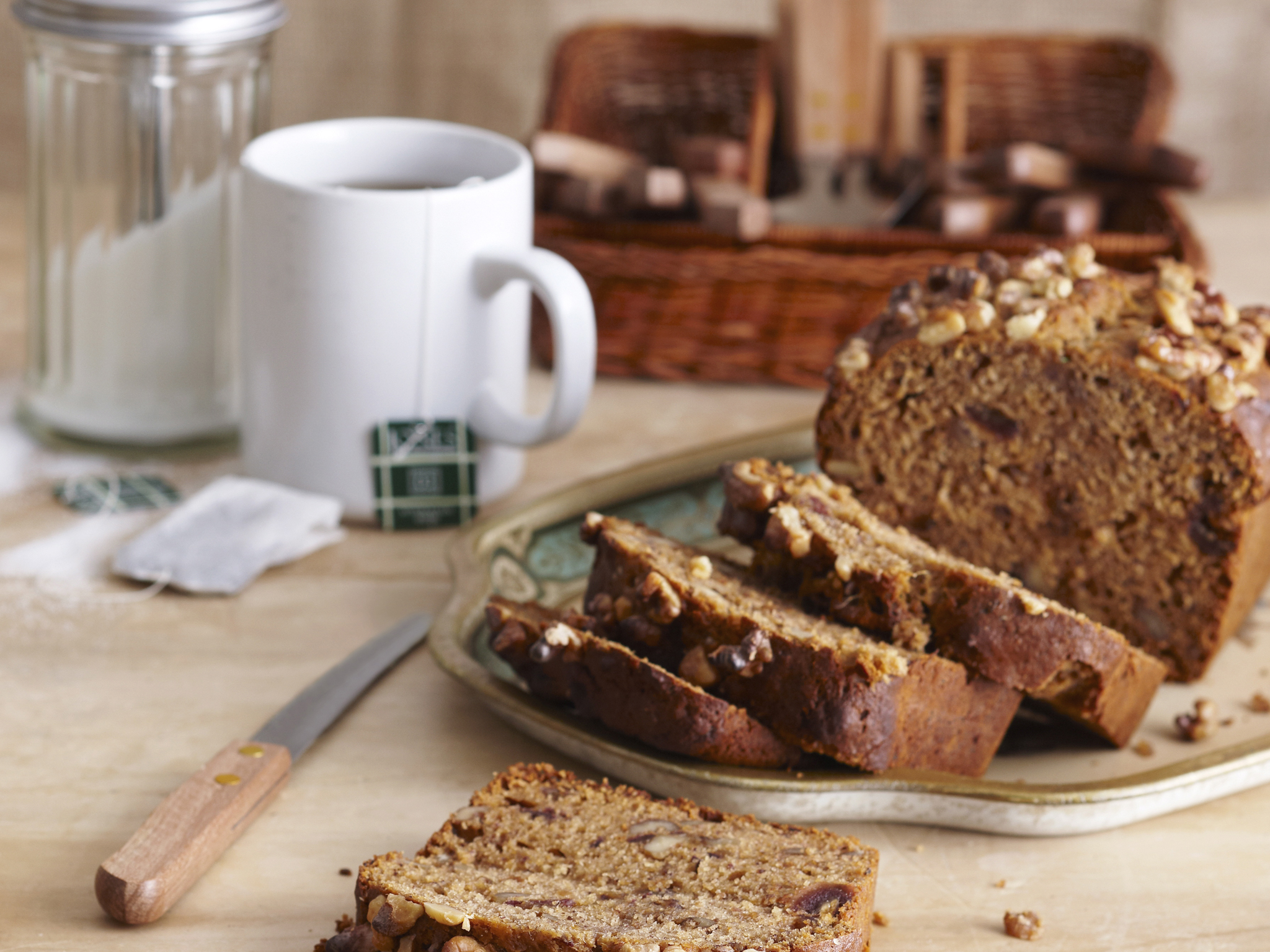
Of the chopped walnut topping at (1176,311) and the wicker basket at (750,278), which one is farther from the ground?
the chopped walnut topping at (1176,311)

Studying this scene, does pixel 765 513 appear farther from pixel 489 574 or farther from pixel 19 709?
pixel 19 709

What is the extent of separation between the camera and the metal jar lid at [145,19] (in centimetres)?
189

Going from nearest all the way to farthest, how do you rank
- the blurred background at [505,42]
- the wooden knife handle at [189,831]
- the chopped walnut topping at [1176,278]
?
the wooden knife handle at [189,831] → the chopped walnut topping at [1176,278] → the blurred background at [505,42]

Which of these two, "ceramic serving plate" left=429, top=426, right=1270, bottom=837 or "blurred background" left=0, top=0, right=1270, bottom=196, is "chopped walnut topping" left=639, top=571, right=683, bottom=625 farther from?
"blurred background" left=0, top=0, right=1270, bottom=196

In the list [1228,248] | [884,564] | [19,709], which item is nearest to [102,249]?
[19,709]

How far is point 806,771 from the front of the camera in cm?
140

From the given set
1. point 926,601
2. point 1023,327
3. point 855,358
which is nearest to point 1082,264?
point 1023,327

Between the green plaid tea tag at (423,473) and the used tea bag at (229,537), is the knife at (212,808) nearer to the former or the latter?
the used tea bag at (229,537)

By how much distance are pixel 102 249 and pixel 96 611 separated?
1.84 feet

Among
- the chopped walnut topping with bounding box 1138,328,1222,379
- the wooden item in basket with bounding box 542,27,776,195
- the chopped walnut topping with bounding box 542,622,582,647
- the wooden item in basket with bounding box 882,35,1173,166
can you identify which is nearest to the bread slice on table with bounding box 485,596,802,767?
the chopped walnut topping with bounding box 542,622,582,647

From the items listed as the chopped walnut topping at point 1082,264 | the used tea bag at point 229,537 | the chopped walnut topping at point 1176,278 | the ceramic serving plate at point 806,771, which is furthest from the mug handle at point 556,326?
the chopped walnut topping at point 1176,278

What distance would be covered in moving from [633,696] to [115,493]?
1.02m

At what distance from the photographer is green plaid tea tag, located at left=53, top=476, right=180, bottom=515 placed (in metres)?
2.05

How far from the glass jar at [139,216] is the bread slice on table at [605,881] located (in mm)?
1040
